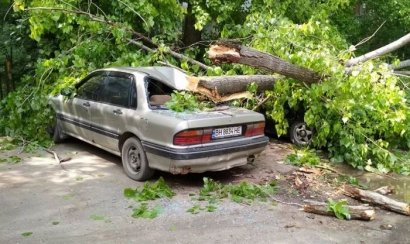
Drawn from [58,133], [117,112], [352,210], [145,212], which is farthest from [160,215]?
[58,133]

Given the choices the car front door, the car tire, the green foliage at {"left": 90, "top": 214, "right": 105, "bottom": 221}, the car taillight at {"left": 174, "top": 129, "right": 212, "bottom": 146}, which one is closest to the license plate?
the car taillight at {"left": 174, "top": 129, "right": 212, "bottom": 146}

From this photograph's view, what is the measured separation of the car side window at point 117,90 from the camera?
6.40m

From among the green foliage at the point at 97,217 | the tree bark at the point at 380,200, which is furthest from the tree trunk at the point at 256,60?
the green foliage at the point at 97,217

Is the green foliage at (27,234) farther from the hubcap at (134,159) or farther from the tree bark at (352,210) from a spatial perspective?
the tree bark at (352,210)

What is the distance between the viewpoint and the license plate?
5.81m

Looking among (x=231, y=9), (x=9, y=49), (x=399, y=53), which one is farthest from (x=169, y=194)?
(x=399, y=53)

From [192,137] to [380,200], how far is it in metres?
2.49

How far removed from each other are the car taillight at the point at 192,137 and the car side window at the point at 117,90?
1.20m

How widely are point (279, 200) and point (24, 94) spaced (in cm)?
563

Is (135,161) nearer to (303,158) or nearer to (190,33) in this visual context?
(303,158)

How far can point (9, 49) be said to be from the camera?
11.0m

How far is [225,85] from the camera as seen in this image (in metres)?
6.65

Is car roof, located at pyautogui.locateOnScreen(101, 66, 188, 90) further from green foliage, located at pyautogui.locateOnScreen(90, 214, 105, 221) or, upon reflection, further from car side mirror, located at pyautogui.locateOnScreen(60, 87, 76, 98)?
green foliage, located at pyautogui.locateOnScreen(90, 214, 105, 221)

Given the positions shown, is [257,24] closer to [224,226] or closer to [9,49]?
[224,226]
